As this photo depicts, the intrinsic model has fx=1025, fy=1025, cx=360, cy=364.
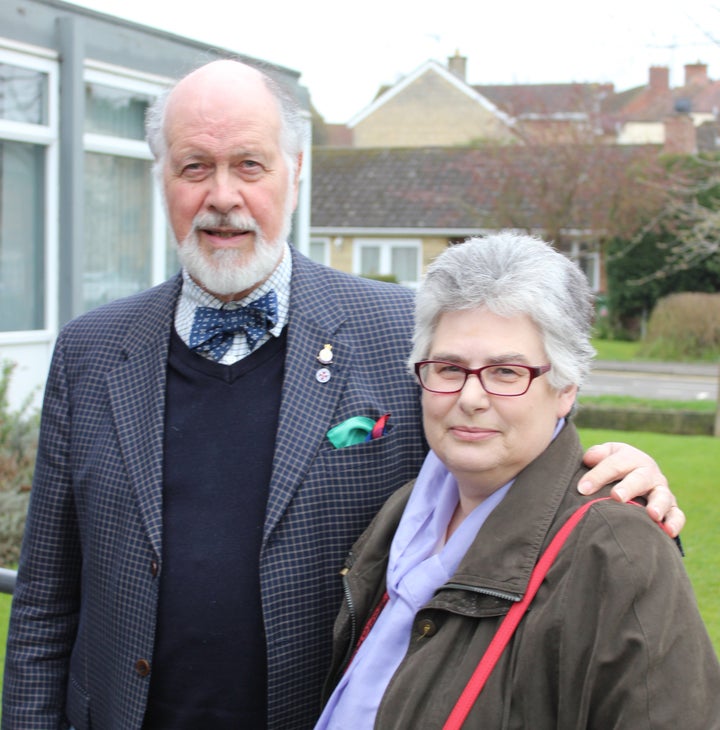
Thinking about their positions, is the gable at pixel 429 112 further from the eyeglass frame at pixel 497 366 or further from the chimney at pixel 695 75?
the eyeglass frame at pixel 497 366

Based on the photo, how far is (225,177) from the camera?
8.48 feet

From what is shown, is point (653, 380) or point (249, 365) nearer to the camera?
point (249, 365)

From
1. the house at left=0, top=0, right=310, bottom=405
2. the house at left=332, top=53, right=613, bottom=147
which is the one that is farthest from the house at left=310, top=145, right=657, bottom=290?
the house at left=0, top=0, right=310, bottom=405

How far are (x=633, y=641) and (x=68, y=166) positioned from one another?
8.81m

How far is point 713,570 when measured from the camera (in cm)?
662

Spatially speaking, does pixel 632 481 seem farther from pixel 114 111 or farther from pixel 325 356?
pixel 114 111

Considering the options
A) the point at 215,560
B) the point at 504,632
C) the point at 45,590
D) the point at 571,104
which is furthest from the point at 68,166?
the point at 571,104

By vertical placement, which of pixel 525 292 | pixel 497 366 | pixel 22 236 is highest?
pixel 22 236

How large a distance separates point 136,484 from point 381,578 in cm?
69

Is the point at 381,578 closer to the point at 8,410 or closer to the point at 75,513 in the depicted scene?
the point at 75,513

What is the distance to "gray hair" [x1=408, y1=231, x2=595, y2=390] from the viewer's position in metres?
2.10

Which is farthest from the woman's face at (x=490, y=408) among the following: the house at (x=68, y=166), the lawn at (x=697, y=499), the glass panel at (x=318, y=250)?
the glass panel at (x=318, y=250)

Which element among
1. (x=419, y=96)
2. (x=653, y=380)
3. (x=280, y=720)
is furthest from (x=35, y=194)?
(x=419, y=96)

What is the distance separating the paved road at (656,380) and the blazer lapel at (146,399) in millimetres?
18366
